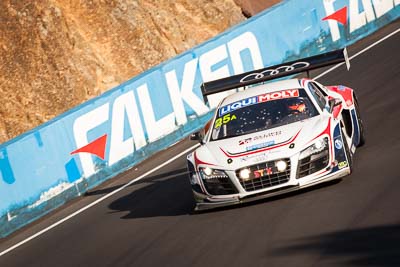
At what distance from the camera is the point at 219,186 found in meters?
11.7

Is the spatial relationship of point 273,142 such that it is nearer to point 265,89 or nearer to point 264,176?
point 264,176

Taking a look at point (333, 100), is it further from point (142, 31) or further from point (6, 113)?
Result: point (142, 31)

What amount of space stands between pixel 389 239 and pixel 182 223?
3.75 metres

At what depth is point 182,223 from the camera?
469 inches

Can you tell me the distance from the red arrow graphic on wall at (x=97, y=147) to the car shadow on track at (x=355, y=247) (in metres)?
8.42

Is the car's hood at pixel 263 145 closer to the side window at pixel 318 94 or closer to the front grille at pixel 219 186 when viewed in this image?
the front grille at pixel 219 186

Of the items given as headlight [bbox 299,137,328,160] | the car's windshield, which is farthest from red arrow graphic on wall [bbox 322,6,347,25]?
headlight [bbox 299,137,328,160]

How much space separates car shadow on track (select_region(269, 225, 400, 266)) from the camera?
8258 mm

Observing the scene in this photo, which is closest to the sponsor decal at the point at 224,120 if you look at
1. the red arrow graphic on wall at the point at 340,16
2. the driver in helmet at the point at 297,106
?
the driver in helmet at the point at 297,106

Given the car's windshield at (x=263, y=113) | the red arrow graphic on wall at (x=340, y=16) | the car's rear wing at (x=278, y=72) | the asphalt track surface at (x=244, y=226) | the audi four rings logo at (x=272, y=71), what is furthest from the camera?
the red arrow graphic on wall at (x=340, y=16)

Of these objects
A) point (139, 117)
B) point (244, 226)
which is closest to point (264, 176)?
point (244, 226)

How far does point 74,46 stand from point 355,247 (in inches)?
768

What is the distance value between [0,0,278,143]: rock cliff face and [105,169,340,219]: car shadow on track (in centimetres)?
907

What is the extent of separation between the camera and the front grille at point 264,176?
1135cm
